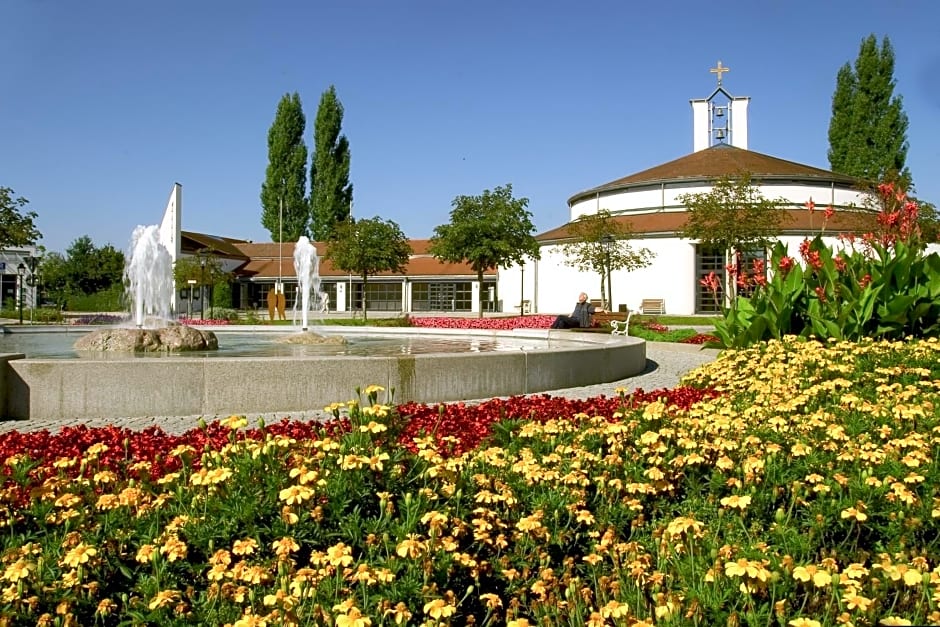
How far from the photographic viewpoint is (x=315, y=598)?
2529mm

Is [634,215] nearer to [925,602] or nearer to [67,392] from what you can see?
[67,392]

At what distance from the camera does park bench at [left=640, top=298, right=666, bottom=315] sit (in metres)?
44.2

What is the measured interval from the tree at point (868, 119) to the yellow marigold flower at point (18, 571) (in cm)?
6292

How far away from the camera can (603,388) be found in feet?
35.4

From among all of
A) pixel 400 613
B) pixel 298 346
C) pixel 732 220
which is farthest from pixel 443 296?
pixel 400 613

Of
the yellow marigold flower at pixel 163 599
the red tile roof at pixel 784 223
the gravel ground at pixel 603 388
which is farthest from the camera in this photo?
the red tile roof at pixel 784 223

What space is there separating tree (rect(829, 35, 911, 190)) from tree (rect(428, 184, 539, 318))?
34383mm

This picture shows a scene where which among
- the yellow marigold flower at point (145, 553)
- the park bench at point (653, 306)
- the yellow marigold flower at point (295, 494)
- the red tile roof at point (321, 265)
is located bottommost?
the yellow marigold flower at point (145, 553)

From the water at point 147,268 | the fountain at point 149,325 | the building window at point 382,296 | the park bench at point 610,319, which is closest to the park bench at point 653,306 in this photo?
the building window at point 382,296

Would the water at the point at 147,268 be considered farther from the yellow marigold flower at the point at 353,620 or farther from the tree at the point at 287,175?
the tree at the point at 287,175

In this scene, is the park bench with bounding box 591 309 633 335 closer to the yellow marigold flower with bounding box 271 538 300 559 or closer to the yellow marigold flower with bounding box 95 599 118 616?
the yellow marigold flower with bounding box 271 538 300 559

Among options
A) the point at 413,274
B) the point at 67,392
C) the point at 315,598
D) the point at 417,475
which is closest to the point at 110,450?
the point at 417,475

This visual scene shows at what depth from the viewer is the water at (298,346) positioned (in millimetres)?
11711

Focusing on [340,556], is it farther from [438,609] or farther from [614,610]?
[614,610]
